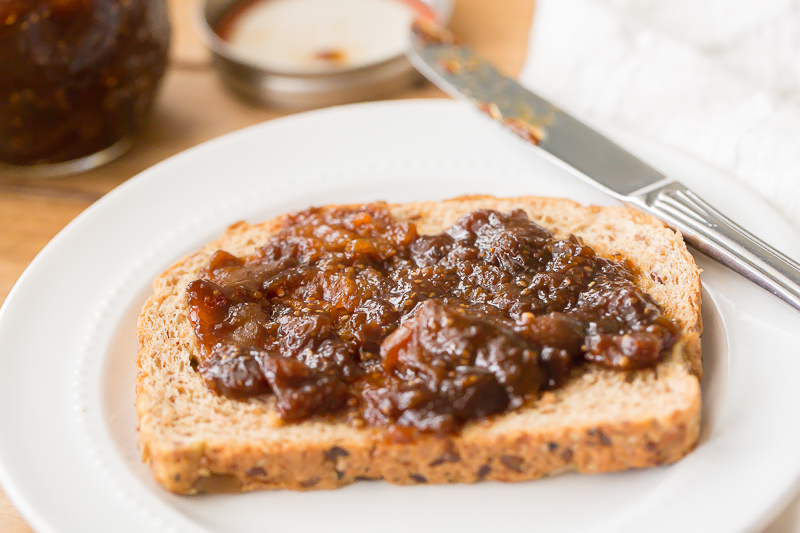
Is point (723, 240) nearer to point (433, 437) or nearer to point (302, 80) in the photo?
point (433, 437)

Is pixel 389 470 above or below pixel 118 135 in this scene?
above

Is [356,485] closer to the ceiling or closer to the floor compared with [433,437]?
closer to the floor

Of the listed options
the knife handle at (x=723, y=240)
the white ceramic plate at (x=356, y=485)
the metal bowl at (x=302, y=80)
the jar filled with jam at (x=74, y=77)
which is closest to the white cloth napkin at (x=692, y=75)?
the white ceramic plate at (x=356, y=485)

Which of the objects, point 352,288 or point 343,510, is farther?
point 352,288

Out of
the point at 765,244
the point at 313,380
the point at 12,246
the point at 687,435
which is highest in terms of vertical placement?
the point at 765,244

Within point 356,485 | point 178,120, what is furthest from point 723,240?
point 178,120

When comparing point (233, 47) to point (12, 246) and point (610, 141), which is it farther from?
point (610, 141)

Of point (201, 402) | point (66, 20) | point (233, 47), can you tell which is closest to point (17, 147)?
point (66, 20)

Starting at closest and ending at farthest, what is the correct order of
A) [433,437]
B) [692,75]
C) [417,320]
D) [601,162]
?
[433,437] → [417,320] → [601,162] → [692,75]
